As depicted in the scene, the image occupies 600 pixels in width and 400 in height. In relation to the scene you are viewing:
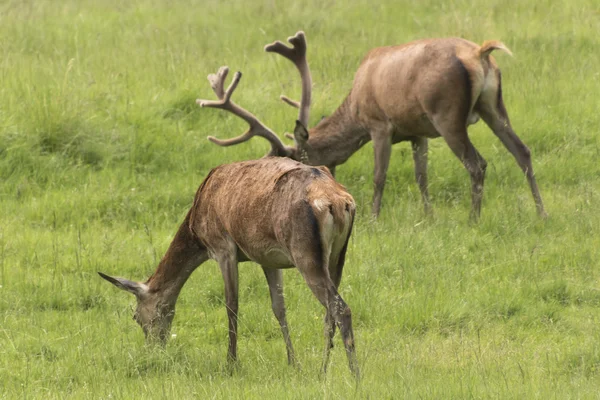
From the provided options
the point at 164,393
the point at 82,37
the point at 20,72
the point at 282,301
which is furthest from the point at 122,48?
the point at 164,393

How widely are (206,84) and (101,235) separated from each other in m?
3.22

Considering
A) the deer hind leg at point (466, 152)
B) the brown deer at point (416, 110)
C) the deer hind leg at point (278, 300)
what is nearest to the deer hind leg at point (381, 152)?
the brown deer at point (416, 110)

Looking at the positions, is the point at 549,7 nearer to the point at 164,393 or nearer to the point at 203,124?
the point at 203,124

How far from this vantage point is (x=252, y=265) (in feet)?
28.4

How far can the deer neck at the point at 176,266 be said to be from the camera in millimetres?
7492

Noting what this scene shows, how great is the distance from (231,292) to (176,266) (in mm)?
A: 602

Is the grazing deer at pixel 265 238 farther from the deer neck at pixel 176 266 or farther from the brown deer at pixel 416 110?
the brown deer at pixel 416 110

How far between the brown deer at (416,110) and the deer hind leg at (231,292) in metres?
2.97

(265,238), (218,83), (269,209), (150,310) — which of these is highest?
(269,209)

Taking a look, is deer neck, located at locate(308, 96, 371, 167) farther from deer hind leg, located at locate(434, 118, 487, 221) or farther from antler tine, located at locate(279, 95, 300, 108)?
deer hind leg, located at locate(434, 118, 487, 221)

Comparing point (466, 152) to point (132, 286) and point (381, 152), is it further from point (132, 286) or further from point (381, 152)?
point (132, 286)

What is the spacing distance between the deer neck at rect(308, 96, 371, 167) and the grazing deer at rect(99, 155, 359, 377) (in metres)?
3.40

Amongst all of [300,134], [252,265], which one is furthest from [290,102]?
[252,265]

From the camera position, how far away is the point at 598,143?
10977mm
